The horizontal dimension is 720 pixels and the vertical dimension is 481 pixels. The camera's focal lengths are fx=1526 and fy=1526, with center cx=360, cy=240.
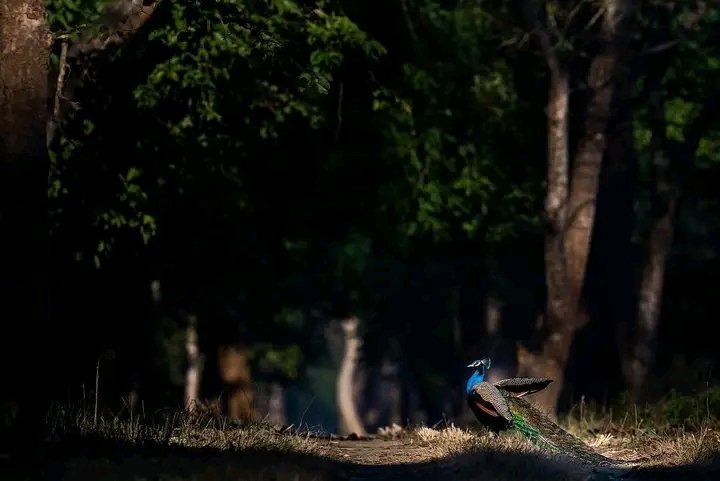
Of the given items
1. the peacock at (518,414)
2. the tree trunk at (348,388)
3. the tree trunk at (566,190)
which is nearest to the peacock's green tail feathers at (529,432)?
the peacock at (518,414)

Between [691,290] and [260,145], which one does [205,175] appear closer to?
[260,145]

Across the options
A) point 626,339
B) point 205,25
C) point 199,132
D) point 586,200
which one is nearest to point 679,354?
point 626,339

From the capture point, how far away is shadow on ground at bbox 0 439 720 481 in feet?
34.9

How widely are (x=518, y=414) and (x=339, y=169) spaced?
38.1ft

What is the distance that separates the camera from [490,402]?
542 inches

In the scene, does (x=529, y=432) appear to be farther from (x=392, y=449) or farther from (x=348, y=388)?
(x=348, y=388)

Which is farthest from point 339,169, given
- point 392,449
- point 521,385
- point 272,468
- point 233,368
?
point 272,468

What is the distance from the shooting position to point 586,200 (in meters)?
21.0

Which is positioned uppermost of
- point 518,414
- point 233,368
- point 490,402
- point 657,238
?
point 657,238

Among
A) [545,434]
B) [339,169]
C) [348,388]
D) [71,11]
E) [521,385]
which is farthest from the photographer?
[348,388]

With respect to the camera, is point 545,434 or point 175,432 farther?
point 175,432

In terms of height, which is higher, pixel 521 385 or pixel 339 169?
pixel 339 169

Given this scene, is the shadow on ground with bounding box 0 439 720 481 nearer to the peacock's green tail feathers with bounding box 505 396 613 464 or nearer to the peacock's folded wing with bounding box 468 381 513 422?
the peacock's green tail feathers with bounding box 505 396 613 464

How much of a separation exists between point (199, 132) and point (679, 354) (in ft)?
44.2
